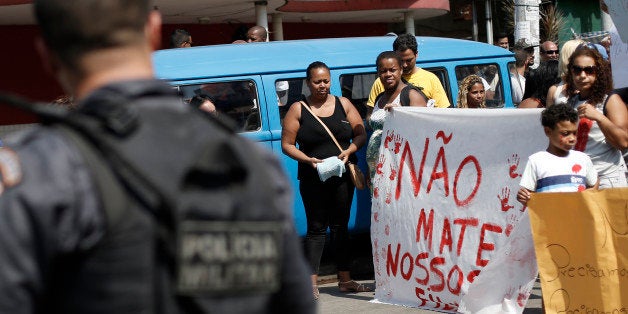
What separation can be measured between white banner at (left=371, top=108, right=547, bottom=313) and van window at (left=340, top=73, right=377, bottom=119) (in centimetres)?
140

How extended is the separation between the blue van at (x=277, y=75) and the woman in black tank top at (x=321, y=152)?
0.48 metres

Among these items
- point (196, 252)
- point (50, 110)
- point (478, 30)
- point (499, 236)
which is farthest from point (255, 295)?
point (478, 30)

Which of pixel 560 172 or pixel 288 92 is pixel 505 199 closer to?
pixel 560 172

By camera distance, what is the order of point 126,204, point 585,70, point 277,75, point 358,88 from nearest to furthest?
point 126,204, point 585,70, point 277,75, point 358,88

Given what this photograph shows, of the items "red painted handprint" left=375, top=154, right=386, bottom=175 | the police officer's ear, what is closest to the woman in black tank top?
"red painted handprint" left=375, top=154, right=386, bottom=175

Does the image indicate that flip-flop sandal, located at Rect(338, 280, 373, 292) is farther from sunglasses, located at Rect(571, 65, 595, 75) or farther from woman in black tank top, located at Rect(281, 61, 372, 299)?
sunglasses, located at Rect(571, 65, 595, 75)

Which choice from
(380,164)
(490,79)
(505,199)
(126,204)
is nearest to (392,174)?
(380,164)

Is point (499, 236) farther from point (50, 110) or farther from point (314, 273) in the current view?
point (50, 110)

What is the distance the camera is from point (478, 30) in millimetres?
24516

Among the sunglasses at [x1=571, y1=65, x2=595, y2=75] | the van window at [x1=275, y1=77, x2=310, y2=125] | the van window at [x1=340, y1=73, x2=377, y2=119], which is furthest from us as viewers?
the van window at [x1=340, y1=73, x2=377, y2=119]

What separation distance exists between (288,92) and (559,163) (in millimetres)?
3305

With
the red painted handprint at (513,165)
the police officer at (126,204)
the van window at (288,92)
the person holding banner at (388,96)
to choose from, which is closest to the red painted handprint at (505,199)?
the red painted handprint at (513,165)

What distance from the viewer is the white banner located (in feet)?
22.8

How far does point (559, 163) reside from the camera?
6.48 meters
